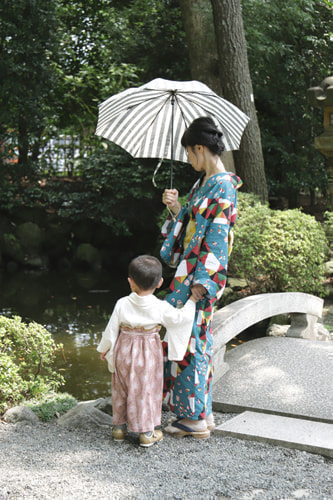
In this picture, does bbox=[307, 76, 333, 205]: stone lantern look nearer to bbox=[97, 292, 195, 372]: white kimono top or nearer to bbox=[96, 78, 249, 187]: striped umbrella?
bbox=[96, 78, 249, 187]: striped umbrella

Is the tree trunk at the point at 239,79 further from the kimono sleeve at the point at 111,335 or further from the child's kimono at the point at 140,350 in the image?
the kimono sleeve at the point at 111,335

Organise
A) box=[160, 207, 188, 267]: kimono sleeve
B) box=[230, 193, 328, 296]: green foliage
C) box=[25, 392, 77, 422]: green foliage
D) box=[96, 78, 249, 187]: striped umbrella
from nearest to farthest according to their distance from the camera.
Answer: box=[160, 207, 188, 267]: kimono sleeve
box=[96, 78, 249, 187]: striped umbrella
box=[25, 392, 77, 422]: green foliage
box=[230, 193, 328, 296]: green foliage

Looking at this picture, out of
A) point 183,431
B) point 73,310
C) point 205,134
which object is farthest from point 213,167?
point 73,310

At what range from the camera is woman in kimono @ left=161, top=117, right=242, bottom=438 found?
3301mm

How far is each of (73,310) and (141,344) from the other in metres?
5.80

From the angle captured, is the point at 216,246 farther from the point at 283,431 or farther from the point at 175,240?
the point at 283,431

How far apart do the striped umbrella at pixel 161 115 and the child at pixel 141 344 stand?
3.03 feet

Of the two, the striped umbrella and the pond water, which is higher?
the striped umbrella

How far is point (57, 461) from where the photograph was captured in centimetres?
292

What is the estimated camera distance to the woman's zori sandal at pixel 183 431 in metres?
3.34

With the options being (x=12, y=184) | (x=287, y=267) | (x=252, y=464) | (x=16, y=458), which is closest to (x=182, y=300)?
(x=252, y=464)

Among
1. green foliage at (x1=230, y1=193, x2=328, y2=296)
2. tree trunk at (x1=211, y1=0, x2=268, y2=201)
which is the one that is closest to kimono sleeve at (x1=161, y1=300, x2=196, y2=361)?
green foliage at (x1=230, y1=193, x2=328, y2=296)

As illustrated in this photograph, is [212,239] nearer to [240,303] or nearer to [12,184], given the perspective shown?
[240,303]

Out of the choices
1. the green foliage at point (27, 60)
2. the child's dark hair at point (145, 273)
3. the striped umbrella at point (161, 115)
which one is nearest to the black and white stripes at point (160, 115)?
the striped umbrella at point (161, 115)
